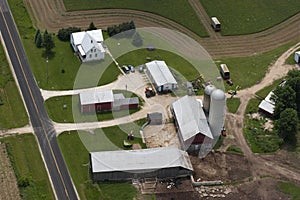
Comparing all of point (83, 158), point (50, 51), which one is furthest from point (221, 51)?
point (83, 158)

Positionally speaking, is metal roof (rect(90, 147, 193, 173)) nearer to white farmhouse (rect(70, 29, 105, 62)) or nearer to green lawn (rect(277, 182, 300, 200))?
green lawn (rect(277, 182, 300, 200))

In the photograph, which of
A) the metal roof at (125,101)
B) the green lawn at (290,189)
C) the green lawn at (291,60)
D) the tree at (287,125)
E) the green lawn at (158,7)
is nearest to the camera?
the green lawn at (290,189)

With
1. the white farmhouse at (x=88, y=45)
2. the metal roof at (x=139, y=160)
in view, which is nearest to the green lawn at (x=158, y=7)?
the white farmhouse at (x=88, y=45)

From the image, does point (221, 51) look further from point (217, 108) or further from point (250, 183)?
point (250, 183)

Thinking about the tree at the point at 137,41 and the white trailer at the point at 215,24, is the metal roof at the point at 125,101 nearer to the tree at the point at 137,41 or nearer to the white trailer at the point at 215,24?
the tree at the point at 137,41

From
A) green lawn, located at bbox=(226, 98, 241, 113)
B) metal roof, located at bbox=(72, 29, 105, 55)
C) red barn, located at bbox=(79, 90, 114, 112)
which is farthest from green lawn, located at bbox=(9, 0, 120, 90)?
green lawn, located at bbox=(226, 98, 241, 113)

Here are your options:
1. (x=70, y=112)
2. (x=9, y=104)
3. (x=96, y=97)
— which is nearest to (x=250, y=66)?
(x=96, y=97)
